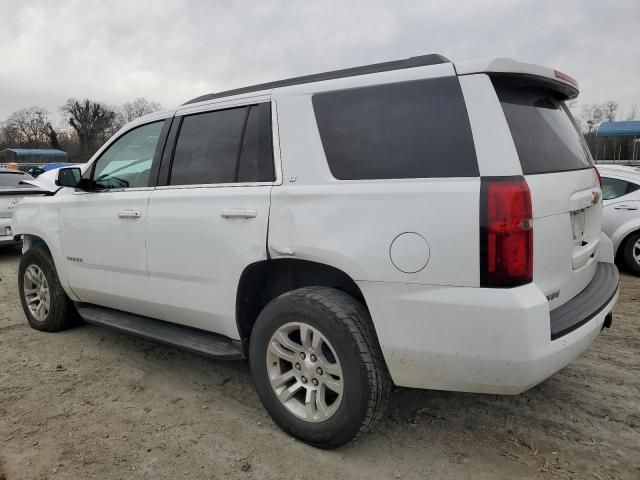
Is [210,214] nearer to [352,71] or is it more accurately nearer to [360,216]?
[360,216]

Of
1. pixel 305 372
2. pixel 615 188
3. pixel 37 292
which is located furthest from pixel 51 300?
pixel 615 188

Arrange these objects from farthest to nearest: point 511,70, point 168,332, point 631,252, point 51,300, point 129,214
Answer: point 631,252 → point 51,300 → point 129,214 → point 168,332 → point 511,70

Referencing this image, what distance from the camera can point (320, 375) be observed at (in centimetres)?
260

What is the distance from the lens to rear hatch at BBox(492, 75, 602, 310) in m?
2.28

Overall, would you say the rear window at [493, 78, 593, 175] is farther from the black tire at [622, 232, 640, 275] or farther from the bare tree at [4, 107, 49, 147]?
the bare tree at [4, 107, 49, 147]

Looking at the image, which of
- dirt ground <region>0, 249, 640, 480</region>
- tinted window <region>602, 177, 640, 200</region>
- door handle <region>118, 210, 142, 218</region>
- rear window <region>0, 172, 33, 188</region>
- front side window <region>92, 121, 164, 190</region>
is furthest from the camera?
rear window <region>0, 172, 33, 188</region>

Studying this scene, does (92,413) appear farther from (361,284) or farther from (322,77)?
(322,77)

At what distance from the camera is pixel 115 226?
143 inches

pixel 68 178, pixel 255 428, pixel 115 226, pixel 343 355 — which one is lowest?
pixel 255 428

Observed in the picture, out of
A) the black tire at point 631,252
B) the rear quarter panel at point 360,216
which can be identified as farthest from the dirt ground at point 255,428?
the black tire at point 631,252

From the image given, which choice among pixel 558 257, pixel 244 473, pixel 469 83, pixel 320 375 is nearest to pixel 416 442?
pixel 320 375

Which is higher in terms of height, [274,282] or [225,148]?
[225,148]

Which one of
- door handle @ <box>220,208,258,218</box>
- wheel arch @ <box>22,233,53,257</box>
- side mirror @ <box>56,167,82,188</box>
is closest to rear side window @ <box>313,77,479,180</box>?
door handle @ <box>220,208,258,218</box>

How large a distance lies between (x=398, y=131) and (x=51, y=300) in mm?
3650
